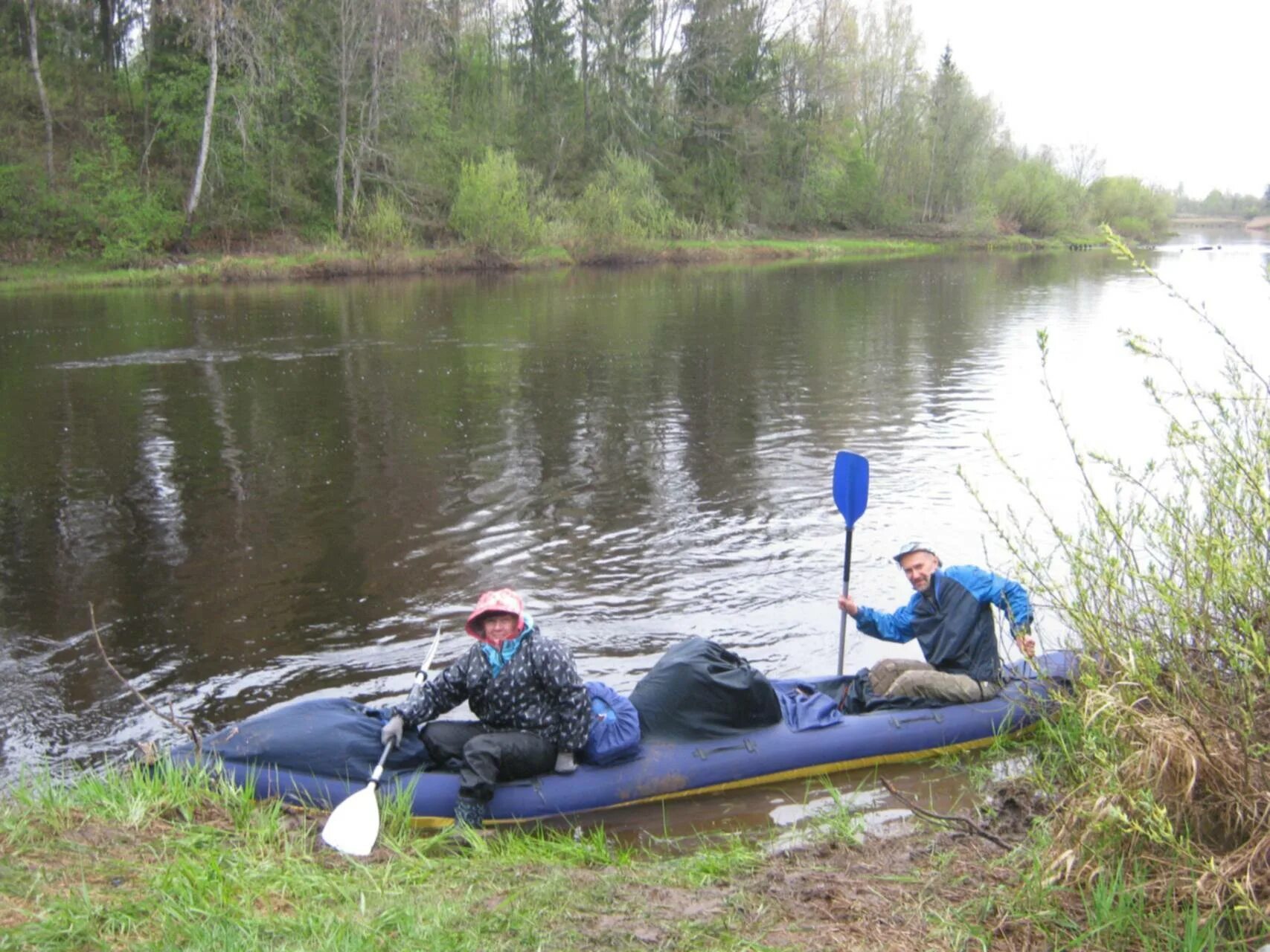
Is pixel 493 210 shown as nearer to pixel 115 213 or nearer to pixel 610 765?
pixel 115 213

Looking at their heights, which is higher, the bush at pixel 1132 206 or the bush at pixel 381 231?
the bush at pixel 1132 206

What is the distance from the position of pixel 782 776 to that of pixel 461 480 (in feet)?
21.0

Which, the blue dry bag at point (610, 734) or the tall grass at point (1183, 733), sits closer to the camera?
the tall grass at point (1183, 733)

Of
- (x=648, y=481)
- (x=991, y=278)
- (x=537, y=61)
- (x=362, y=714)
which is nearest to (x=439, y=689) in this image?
(x=362, y=714)

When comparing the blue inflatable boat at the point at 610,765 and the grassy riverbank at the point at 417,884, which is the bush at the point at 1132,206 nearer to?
the blue inflatable boat at the point at 610,765

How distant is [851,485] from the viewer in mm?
7031

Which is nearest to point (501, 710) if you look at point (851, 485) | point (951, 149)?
point (851, 485)

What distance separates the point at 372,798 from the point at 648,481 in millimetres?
6879

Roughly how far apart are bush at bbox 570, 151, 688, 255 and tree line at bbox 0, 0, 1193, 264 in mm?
97

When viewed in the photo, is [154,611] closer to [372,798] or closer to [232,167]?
[372,798]

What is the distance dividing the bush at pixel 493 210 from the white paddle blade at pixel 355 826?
111ft

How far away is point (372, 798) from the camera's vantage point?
15.3 ft

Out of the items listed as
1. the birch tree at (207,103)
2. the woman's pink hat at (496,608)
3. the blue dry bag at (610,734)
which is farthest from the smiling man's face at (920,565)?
the birch tree at (207,103)

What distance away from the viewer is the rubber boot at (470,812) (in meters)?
5.00
